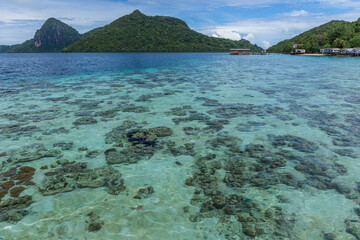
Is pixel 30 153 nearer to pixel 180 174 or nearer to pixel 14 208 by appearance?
pixel 14 208

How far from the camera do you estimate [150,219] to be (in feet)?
23.8

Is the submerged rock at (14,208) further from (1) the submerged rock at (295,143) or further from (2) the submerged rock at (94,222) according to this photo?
(1) the submerged rock at (295,143)

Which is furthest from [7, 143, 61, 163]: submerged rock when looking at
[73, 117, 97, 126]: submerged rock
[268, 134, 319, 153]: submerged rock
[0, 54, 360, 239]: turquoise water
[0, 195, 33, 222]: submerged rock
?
[268, 134, 319, 153]: submerged rock

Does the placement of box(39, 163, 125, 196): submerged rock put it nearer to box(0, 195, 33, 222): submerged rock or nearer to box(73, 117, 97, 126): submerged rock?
box(0, 195, 33, 222): submerged rock

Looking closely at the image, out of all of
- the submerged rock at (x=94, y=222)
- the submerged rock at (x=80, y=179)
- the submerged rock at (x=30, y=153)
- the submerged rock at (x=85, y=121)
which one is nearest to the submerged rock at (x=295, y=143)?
the submerged rock at (x=80, y=179)

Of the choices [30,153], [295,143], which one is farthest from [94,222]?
[295,143]

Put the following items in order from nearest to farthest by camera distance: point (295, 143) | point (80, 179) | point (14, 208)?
point (14, 208), point (80, 179), point (295, 143)

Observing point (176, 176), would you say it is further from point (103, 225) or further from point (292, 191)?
point (292, 191)

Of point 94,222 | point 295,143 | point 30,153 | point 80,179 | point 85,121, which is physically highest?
point 85,121

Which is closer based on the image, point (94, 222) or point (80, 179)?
point (94, 222)

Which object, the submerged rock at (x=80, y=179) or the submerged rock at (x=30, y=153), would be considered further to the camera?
the submerged rock at (x=30, y=153)

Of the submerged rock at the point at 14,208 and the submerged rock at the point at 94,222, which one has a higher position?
the submerged rock at the point at 14,208

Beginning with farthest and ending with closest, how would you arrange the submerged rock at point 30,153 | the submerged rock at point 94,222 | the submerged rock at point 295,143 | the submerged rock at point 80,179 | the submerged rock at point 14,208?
the submerged rock at point 295,143 < the submerged rock at point 30,153 < the submerged rock at point 80,179 < the submerged rock at point 14,208 < the submerged rock at point 94,222

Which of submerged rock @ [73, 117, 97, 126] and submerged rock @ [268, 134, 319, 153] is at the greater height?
submerged rock @ [73, 117, 97, 126]
